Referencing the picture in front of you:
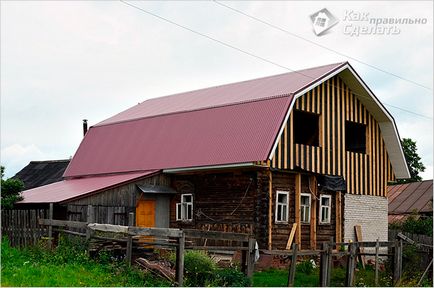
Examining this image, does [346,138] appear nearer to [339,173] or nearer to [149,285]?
[339,173]

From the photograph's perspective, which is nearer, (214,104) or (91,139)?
(214,104)

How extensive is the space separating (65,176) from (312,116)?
12.1 metres

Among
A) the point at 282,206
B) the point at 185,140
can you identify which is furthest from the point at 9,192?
the point at 282,206

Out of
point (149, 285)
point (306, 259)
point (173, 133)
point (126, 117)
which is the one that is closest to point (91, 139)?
point (126, 117)

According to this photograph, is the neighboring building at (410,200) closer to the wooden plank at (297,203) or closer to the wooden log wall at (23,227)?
the wooden plank at (297,203)

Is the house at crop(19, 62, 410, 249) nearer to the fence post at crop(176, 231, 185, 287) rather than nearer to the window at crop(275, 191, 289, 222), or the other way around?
the window at crop(275, 191, 289, 222)

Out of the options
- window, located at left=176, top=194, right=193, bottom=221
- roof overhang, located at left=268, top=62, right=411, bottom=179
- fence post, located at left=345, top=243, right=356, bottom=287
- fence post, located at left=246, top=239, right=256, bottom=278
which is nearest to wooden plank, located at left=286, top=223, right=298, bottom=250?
window, located at left=176, top=194, right=193, bottom=221

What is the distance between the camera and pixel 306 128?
102 ft

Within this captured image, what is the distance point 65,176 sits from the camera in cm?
3472

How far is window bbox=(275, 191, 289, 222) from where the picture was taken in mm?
27344

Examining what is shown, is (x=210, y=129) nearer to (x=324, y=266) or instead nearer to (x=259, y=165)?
(x=259, y=165)

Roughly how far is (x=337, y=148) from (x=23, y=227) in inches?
493

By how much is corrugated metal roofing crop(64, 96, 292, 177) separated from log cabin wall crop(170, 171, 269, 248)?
93cm

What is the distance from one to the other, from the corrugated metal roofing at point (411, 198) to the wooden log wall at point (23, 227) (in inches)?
875
